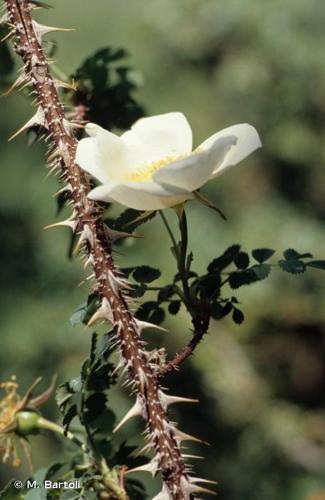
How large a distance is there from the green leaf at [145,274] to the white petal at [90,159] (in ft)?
0.42

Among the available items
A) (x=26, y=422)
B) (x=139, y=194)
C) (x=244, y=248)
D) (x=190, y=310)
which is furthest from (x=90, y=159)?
(x=244, y=248)

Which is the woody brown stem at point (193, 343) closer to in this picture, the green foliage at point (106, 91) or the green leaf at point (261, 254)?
the green leaf at point (261, 254)

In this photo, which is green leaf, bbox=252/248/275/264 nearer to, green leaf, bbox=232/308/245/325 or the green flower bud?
green leaf, bbox=232/308/245/325

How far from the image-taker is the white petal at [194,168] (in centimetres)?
43

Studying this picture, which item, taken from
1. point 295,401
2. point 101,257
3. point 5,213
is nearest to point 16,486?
point 101,257

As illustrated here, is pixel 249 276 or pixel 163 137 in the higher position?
pixel 163 137

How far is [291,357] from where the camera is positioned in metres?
1.71

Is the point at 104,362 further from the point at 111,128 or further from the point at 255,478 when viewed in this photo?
the point at 255,478

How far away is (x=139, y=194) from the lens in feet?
1.45

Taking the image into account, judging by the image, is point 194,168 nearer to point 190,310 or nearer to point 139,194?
point 139,194

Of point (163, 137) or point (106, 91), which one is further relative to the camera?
point (106, 91)

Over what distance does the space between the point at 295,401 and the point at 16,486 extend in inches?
46.7

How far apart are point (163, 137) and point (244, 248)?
3.57 ft

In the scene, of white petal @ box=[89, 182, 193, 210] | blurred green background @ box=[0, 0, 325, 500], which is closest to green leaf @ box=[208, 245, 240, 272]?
white petal @ box=[89, 182, 193, 210]
